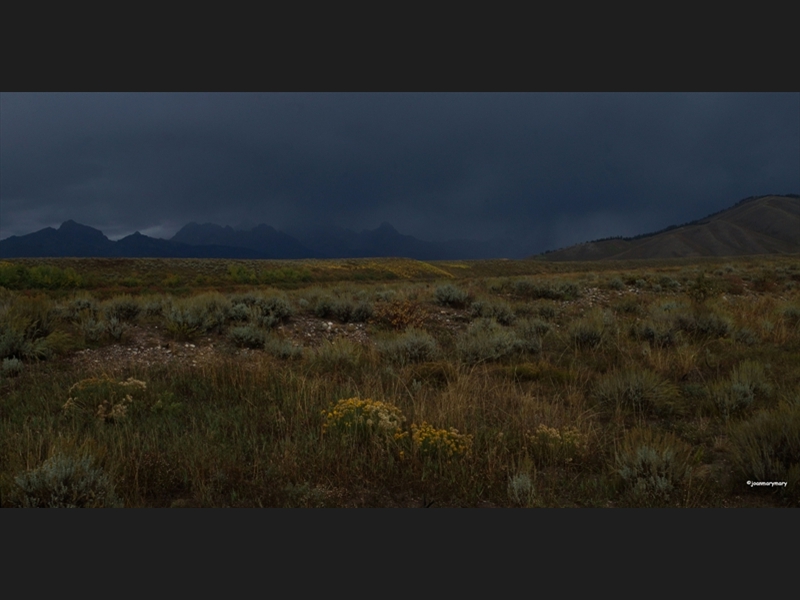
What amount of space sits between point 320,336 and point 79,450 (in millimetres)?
5992

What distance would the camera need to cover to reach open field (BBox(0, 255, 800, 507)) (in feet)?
10.2

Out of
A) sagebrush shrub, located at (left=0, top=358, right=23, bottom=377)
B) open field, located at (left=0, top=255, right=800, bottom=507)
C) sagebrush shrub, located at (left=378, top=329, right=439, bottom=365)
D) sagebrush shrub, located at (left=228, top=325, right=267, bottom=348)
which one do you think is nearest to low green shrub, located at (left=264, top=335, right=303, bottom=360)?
open field, located at (left=0, top=255, right=800, bottom=507)

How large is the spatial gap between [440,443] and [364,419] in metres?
0.82

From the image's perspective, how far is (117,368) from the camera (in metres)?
6.25

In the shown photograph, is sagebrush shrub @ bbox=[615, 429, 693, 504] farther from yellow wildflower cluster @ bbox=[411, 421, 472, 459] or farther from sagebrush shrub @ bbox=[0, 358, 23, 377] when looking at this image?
sagebrush shrub @ bbox=[0, 358, 23, 377]

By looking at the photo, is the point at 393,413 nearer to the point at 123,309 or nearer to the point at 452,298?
the point at 123,309

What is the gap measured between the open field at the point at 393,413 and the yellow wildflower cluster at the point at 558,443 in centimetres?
2

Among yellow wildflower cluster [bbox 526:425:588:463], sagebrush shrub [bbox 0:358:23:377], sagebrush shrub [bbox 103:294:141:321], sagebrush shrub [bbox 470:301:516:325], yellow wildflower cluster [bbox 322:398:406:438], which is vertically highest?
sagebrush shrub [bbox 103:294:141:321]

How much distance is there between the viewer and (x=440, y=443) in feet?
11.5

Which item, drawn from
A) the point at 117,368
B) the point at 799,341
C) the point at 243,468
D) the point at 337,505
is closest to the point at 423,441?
the point at 337,505

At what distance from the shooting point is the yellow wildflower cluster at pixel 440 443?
3.48 meters

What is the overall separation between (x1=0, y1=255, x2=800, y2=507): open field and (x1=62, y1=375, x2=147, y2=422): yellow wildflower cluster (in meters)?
0.03

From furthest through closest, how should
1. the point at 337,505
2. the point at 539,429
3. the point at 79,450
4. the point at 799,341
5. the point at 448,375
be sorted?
the point at 799,341
the point at 448,375
the point at 539,429
the point at 79,450
the point at 337,505

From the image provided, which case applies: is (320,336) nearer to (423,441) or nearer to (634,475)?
(423,441)
